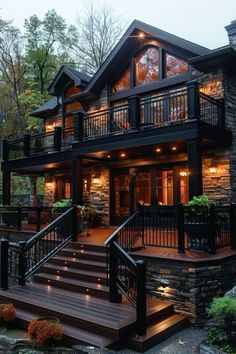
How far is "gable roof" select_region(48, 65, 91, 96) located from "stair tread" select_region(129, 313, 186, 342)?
11042 mm

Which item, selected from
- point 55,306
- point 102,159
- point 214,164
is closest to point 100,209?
point 102,159

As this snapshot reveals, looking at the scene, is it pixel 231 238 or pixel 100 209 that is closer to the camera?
pixel 231 238

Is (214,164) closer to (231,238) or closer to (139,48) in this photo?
(231,238)

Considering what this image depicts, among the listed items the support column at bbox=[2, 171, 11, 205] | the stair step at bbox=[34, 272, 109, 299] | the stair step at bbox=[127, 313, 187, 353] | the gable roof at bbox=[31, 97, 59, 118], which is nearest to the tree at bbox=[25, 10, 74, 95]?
the gable roof at bbox=[31, 97, 59, 118]

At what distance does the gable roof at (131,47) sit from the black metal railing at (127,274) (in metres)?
6.28

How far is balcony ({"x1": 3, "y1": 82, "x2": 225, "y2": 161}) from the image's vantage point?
9502 millimetres

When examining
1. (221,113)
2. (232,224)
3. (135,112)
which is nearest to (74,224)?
(135,112)

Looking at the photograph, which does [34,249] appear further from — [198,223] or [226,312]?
[226,312]

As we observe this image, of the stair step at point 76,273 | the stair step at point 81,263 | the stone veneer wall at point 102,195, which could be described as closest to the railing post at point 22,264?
the stair step at point 76,273

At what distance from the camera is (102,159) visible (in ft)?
44.5

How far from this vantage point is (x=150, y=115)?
1186cm

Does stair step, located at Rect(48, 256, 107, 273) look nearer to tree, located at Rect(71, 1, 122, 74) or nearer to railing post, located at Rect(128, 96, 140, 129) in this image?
railing post, located at Rect(128, 96, 140, 129)

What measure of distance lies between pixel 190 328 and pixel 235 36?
31.2 feet

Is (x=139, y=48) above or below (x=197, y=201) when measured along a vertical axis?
above
